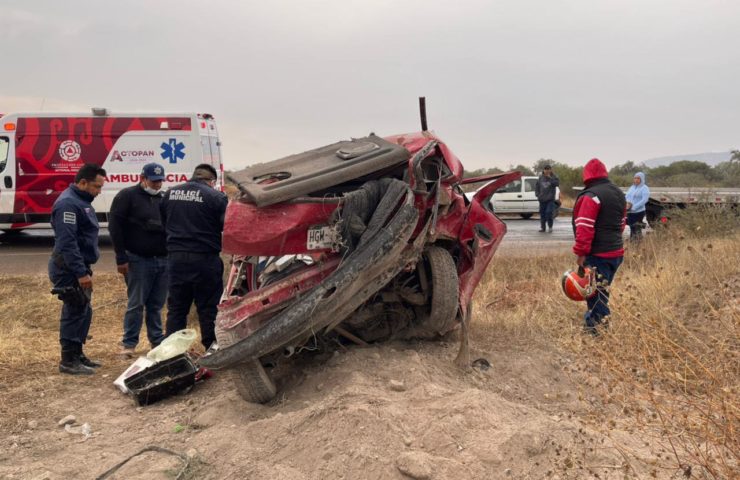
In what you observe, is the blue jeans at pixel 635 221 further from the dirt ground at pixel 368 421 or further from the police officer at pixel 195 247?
the police officer at pixel 195 247

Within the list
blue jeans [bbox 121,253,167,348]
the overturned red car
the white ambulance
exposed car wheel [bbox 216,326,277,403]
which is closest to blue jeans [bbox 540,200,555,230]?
the white ambulance

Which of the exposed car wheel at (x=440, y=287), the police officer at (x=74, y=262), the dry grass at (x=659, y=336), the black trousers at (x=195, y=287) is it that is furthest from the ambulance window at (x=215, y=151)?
the exposed car wheel at (x=440, y=287)

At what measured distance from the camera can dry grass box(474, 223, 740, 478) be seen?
274 cm

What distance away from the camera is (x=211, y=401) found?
4238 millimetres

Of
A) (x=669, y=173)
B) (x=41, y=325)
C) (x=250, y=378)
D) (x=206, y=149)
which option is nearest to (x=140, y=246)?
(x=250, y=378)

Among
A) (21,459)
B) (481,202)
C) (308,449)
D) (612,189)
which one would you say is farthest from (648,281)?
(21,459)

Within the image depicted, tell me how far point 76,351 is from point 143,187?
1.62 metres

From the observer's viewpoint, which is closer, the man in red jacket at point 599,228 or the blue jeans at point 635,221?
the man in red jacket at point 599,228

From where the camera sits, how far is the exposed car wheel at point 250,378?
12.4 feet

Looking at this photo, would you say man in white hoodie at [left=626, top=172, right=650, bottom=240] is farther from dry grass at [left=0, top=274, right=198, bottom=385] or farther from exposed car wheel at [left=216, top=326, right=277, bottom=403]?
exposed car wheel at [left=216, top=326, right=277, bottom=403]

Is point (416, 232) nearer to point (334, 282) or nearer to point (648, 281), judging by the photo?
point (334, 282)

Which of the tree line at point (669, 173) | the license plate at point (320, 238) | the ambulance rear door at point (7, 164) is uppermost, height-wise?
the ambulance rear door at point (7, 164)

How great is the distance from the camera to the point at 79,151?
11719 millimetres

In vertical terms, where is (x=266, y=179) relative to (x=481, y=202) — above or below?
above
